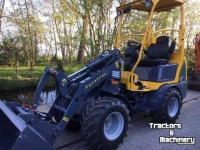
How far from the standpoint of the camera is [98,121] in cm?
283

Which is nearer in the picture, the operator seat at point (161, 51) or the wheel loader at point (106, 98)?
the wheel loader at point (106, 98)

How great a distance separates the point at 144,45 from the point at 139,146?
1.76 meters

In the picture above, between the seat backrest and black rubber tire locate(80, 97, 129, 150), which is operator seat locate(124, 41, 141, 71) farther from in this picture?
black rubber tire locate(80, 97, 129, 150)

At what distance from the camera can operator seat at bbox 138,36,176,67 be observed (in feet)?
14.3

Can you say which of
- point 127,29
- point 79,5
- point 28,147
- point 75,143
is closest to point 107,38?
point 127,29

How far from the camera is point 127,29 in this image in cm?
838

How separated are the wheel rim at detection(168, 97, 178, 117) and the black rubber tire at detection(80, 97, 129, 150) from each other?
5.28 ft

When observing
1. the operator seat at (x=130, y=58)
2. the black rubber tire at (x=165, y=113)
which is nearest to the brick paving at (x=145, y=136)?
the black rubber tire at (x=165, y=113)

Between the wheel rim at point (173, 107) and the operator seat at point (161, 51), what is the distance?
788 millimetres

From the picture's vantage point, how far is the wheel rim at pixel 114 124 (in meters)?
3.14

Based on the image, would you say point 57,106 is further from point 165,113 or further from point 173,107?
point 173,107

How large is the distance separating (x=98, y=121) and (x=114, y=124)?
465 mm

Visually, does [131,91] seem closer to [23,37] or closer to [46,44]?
[23,37]

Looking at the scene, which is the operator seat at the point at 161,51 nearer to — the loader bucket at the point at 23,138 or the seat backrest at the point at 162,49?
the seat backrest at the point at 162,49
